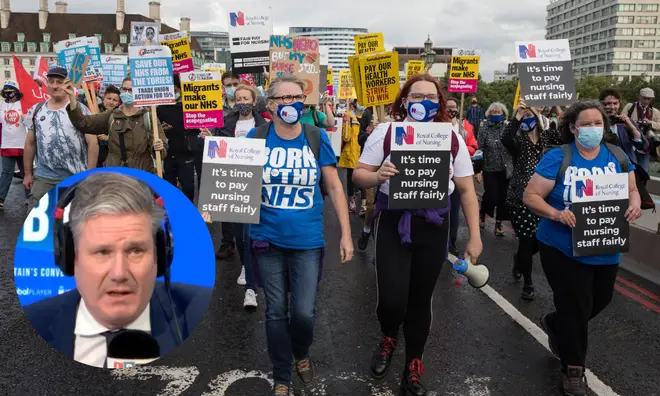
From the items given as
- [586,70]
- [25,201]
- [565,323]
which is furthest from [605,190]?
[586,70]

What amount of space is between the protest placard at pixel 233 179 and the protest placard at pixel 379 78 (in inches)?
148

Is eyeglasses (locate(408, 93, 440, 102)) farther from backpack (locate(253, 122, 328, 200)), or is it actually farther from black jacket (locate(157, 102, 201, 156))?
black jacket (locate(157, 102, 201, 156))

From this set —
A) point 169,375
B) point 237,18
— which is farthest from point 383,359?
point 237,18

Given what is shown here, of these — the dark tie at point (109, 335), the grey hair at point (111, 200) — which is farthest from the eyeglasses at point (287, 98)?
the dark tie at point (109, 335)

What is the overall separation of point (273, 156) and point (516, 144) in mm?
3456

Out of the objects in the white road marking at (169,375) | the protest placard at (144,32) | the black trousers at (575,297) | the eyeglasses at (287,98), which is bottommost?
the white road marking at (169,375)

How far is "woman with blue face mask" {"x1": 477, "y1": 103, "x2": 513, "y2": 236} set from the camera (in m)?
7.70

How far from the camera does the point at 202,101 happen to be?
6.58m

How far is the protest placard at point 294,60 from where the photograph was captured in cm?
741

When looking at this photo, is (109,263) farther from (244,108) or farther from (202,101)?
(202,101)

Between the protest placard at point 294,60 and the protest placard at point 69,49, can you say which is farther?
the protest placard at point 69,49

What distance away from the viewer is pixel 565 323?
3.63 metres

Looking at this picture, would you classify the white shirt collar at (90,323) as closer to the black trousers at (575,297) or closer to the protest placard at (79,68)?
the black trousers at (575,297)

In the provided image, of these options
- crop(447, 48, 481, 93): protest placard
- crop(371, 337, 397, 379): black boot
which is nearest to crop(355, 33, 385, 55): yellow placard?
crop(447, 48, 481, 93): protest placard
